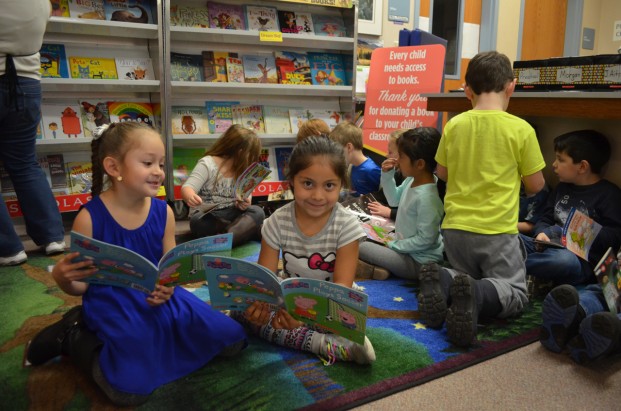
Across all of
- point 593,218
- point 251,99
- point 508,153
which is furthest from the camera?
point 251,99

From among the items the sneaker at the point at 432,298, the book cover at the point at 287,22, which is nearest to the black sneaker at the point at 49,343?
the sneaker at the point at 432,298

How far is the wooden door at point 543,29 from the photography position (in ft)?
20.0

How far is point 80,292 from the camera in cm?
153

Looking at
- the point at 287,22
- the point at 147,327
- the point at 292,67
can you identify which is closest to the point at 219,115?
the point at 292,67

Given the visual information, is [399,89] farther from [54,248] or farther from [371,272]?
[54,248]

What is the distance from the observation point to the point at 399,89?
12.5 ft

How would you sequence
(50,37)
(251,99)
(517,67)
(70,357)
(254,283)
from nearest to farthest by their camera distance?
(254,283) < (70,357) < (517,67) < (50,37) < (251,99)

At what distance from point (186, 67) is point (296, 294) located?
9.70 feet

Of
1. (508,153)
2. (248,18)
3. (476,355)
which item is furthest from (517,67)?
(248,18)

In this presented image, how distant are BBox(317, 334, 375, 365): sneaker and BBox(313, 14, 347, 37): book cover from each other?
3116 mm

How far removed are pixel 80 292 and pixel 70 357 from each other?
27 cm

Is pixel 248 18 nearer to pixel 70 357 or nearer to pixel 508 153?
pixel 508 153

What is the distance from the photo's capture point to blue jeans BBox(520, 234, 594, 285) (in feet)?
7.30

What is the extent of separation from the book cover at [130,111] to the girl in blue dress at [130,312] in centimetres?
223
